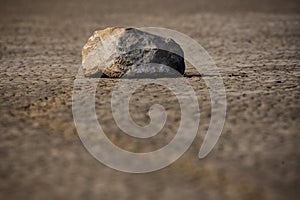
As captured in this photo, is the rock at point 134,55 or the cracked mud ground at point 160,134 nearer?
the cracked mud ground at point 160,134

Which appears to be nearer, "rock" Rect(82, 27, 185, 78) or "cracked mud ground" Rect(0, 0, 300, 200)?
"cracked mud ground" Rect(0, 0, 300, 200)

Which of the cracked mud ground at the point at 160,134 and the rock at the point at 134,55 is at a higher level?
the rock at the point at 134,55

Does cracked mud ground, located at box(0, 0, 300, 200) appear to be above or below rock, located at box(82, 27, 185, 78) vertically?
below

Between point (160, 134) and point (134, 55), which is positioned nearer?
point (160, 134)

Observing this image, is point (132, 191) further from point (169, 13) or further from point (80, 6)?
point (80, 6)

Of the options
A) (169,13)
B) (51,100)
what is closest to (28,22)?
(169,13)
